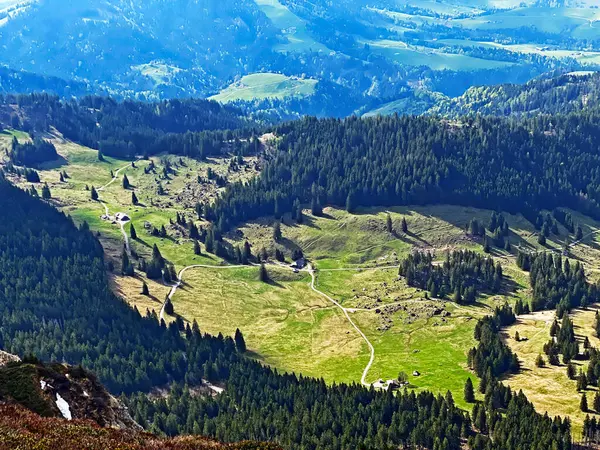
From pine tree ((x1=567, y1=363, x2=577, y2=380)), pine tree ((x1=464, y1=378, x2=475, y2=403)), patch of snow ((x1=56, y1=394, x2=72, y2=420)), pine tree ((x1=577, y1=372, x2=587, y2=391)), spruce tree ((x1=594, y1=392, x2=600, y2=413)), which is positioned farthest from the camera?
pine tree ((x1=567, y1=363, x2=577, y2=380))

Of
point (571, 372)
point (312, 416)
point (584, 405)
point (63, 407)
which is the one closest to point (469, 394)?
point (571, 372)

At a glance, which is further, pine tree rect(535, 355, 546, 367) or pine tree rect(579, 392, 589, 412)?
pine tree rect(535, 355, 546, 367)

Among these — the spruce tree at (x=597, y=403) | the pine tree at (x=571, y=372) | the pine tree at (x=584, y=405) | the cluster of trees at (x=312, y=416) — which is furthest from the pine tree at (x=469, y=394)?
the spruce tree at (x=597, y=403)

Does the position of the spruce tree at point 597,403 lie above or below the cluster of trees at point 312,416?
above

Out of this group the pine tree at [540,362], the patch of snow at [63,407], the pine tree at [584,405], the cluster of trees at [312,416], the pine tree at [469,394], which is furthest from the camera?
the pine tree at [540,362]

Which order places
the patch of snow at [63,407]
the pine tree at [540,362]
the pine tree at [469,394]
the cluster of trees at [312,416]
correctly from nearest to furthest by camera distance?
the patch of snow at [63,407]
the cluster of trees at [312,416]
the pine tree at [469,394]
the pine tree at [540,362]

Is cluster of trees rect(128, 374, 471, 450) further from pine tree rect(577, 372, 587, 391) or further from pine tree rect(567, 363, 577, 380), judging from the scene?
pine tree rect(567, 363, 577, 380)

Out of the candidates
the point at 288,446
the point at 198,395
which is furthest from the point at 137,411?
the point at 288,446

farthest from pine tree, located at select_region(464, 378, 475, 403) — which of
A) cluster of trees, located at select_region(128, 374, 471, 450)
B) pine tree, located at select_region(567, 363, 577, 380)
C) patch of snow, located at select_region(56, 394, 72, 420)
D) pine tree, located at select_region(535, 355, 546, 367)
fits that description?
patch of snow, located at select_region(56, 394, 72, 420)

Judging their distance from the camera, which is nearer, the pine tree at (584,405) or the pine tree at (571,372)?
the pine tree at (584,405)

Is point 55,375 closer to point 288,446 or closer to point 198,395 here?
point 288,446

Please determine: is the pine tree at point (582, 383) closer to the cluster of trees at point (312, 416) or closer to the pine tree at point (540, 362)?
the pine tree at point (540, 362)
